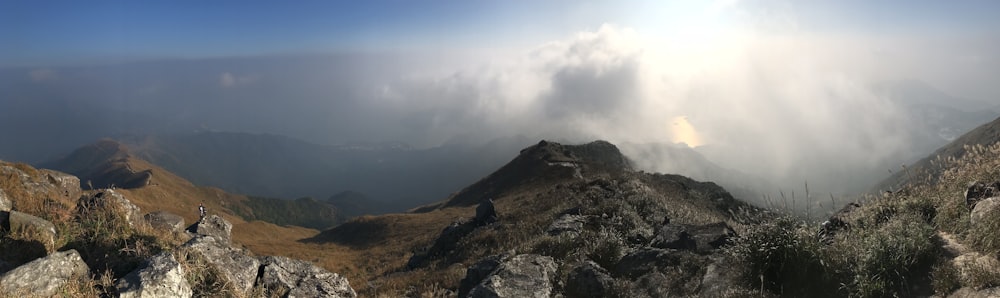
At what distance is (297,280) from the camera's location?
11.4 meters

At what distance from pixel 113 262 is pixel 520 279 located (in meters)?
8.32

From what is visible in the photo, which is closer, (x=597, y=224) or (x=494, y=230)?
(x=597, y=224)

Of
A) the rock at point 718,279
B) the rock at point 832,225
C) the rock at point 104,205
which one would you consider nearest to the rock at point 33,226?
the rock at point 104,205

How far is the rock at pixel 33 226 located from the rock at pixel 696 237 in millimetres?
14473

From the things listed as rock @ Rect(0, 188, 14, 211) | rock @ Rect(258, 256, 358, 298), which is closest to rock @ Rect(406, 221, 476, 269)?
rock @ Rect(258, 256, 358, 298)

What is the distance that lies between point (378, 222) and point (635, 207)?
63.0 m

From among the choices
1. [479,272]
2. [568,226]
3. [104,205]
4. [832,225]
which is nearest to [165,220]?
[104,205]

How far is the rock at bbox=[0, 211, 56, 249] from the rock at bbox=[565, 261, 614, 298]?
35.4 feet

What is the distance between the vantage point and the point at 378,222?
7962cm

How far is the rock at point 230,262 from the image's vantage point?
365 inches

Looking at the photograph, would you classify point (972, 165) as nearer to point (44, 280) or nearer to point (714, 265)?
point (714, 265)

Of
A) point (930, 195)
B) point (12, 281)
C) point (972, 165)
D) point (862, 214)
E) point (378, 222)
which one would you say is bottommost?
point (378, 222)

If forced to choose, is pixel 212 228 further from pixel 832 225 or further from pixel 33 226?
pixel 832 225

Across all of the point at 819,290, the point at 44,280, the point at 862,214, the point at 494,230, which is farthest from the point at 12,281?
the point at 494,230
